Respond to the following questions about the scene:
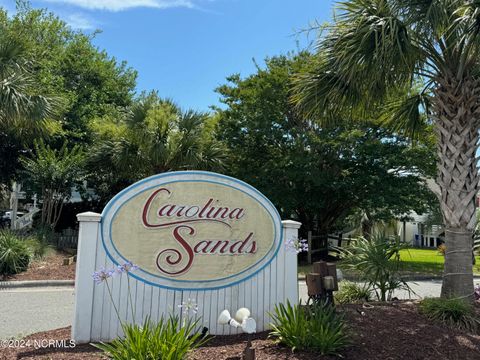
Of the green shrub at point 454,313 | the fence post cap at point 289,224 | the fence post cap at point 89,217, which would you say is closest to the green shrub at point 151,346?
the fence post cap at point 89,217

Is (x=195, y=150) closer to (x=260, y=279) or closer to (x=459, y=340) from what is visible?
(x=260, y=279)

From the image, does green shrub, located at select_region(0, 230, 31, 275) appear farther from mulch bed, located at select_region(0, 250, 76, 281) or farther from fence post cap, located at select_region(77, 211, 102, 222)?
fence post cap, located at select_region(77, 211, 102, 222)

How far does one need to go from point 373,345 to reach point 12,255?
33.8 feet

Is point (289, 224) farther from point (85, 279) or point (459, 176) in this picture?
point (459, 176)

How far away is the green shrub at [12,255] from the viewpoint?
1167cm

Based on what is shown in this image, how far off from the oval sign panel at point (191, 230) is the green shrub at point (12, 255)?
27.0ft

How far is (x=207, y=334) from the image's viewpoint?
508cm

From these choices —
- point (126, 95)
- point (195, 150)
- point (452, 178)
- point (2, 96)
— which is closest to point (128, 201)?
point (452, 178)

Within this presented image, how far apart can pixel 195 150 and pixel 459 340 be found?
1160 centimetres

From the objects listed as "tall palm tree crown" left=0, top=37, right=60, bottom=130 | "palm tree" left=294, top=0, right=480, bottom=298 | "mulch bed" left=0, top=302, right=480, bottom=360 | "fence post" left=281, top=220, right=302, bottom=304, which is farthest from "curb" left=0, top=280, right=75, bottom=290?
"palm tree" left=294, top=0, right=480, bottom=298

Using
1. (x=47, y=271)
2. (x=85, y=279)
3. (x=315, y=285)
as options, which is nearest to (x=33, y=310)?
(x=85, y=279)

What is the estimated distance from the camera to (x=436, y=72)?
23.2 feet

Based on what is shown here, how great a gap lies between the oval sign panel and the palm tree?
247cm

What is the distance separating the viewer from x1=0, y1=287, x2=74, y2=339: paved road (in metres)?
Answer: 6.54
